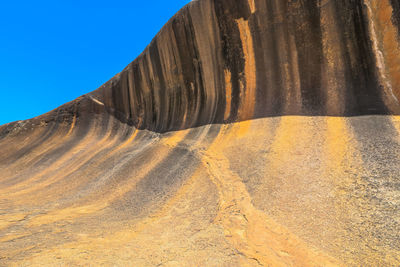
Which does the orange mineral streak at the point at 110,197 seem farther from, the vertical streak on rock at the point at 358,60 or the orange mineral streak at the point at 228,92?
the vertical streak on rock at the point at 358,60

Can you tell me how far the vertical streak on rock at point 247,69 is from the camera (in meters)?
4.99

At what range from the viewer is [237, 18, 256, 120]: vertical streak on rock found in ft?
16.4

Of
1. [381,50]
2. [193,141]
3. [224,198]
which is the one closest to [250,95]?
[193,141]

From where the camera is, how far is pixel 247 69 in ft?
16.9

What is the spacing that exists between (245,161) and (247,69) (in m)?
2.40

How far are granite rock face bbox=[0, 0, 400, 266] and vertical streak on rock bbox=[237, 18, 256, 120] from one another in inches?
1.1

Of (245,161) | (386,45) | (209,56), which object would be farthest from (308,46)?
(245,161)

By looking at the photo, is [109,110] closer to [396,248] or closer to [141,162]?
[141,162]

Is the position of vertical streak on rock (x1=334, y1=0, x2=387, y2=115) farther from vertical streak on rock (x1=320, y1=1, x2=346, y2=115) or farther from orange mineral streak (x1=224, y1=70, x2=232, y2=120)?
orange mineral streak (x1=224, y1=70, x2=232, y2=120)

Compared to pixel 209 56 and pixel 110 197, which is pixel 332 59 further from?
pixel 110 197

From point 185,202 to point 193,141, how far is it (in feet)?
6.29

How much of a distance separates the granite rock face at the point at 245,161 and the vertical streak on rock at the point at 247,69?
0.10 feet

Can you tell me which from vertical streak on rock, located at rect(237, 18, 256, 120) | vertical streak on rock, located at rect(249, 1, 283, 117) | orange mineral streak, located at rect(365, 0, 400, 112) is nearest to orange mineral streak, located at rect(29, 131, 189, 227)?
vertical streak on rock, located at rect(237, 18, 256, 120)

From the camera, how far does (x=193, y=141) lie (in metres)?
4.97
